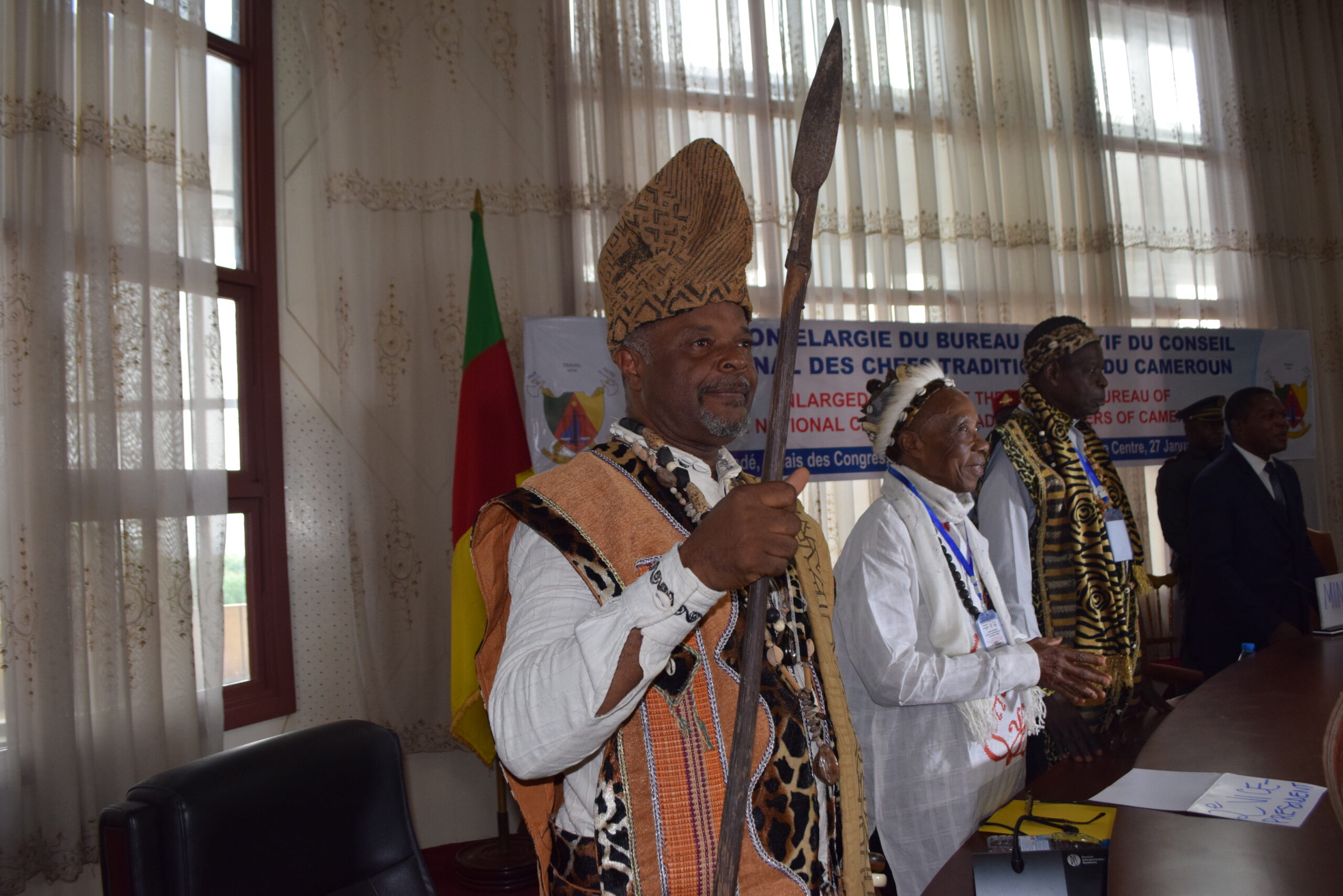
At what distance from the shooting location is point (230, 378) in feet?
11.0

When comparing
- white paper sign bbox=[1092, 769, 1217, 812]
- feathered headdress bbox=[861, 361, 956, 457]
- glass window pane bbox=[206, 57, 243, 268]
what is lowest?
white paper sign bbox=[1092, 769, 1217, 812]

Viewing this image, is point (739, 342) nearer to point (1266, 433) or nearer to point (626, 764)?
point (626, 764)

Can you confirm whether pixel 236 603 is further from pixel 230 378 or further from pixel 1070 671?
pixel 1070 671

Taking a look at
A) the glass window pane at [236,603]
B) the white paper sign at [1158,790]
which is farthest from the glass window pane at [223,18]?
the white paper sign at [1158,790]

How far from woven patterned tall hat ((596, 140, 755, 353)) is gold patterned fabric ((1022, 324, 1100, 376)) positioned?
6.90 ft

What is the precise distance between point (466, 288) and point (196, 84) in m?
1.23

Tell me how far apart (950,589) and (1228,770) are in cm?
66

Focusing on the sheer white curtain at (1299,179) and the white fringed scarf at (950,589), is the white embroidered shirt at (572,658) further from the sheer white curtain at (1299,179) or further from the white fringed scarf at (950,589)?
the sheer white curtain at (1299,179)

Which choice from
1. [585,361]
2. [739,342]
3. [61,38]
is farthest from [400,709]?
[739,342]

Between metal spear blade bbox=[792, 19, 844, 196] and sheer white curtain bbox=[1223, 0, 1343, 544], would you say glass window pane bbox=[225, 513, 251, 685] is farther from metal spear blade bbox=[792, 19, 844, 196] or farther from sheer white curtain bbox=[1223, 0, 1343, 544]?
sheer white curtain bbox=[1223, 0, 1343, 544]

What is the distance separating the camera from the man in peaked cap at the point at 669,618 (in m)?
0.97

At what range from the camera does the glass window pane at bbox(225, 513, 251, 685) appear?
3303 mm

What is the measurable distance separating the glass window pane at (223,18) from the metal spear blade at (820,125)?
314cm

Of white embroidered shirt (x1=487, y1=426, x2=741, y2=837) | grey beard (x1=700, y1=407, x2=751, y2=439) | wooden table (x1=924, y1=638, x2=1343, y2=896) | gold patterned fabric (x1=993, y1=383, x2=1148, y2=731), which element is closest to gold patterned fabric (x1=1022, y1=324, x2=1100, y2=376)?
gold patterned fabric (x1=993, y1=383, x2=1148, y2=731)
